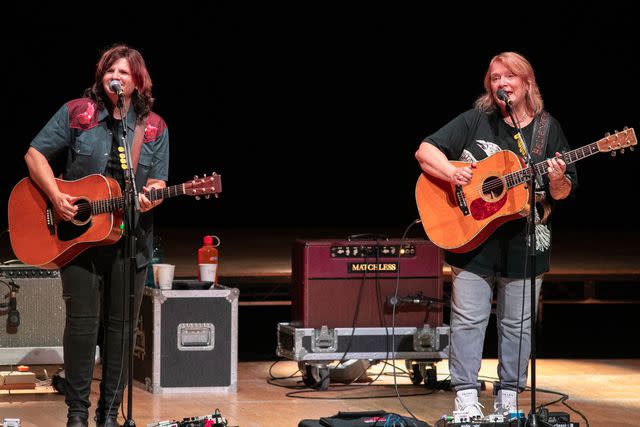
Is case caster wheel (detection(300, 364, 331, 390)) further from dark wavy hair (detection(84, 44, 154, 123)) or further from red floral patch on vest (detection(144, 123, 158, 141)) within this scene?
dark wavy hair (detection(84, 44, 154, 123))

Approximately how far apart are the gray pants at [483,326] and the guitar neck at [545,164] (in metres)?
0.47

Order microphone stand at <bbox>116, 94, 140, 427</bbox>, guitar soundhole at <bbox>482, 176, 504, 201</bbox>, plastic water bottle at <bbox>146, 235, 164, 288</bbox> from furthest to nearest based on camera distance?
plastic water bottle at <bbox>146, 235, 164, 288</bbox> → guitar soundhole at <bbox>482, 176, 504, 201</bbox> → microphone stand at <bbox>116, 94, 140, 427</bbox>

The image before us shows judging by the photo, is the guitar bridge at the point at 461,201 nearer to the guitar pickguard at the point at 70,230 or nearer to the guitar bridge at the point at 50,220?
the guitar pickguard at the point at 70,230

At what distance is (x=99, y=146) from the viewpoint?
466 cm

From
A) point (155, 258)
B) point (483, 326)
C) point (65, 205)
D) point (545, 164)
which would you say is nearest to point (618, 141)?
point (545, 164)

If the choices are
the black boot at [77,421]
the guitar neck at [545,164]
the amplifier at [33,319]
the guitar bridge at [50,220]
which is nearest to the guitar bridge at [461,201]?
the guitar neck at [545,164]

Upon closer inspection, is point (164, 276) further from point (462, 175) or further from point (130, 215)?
point (462, 175)

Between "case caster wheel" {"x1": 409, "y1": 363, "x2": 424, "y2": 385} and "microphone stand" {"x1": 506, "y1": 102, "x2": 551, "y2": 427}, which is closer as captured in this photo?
"microphone stand" {"x1": 506, "y1": 102, "x2": 551, "y2": 427}

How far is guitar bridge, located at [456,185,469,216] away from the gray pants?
279 millimetres

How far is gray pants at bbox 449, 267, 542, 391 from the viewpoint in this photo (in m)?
4.87

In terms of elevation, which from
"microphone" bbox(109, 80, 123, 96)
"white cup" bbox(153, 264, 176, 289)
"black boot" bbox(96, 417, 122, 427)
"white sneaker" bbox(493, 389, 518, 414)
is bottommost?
"black boot" bbox(96, 417, 122, 427)

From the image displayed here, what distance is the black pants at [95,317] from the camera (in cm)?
465

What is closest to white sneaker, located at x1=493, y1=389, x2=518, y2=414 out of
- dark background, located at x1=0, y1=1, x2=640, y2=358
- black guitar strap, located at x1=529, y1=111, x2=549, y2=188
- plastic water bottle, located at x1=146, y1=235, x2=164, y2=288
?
black guitar strap, located at x1=529, y1=111, x2=549, y2=188

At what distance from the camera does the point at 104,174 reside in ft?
15.4
